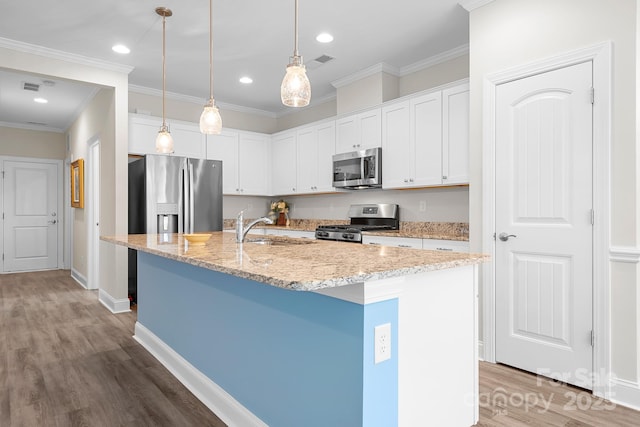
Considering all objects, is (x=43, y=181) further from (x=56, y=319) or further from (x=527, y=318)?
(x=527, y=318)

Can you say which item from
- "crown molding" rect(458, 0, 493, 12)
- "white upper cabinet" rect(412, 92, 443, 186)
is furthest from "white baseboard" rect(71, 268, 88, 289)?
"crown molding" rect(458, 0, 493, 12)

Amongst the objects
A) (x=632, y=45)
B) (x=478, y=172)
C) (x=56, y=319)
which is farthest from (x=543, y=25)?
(x=56, y=319)

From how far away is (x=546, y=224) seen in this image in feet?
8.45

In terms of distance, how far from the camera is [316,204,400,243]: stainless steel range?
4.18 metres

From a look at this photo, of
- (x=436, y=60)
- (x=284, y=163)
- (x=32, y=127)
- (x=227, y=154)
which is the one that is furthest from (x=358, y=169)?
(x=32, y=127)

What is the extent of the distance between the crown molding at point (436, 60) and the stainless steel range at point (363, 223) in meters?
1.54

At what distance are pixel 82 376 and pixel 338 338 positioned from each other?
219 centimetres

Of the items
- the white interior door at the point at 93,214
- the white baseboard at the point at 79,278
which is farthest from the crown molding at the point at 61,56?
the white baseboard at the point at 79,278

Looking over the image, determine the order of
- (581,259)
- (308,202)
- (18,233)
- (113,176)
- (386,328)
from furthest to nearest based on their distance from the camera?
(18,233)
(308,202)
(113,176)
(581,259)
(386,328)

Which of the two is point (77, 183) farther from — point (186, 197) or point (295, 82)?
point (295, 82)

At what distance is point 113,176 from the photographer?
4.39 meters

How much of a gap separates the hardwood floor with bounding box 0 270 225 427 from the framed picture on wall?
1986mm

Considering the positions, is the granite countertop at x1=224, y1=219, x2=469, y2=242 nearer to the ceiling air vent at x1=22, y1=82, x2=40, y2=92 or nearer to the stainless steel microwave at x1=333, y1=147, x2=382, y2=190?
the stainless steel microwave at x1=333, y1=147, x2=382, y2=190

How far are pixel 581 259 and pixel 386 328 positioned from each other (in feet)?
5.64
